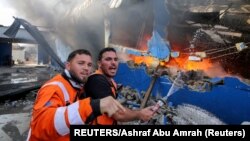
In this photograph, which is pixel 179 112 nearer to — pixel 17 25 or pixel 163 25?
pixel 163 25

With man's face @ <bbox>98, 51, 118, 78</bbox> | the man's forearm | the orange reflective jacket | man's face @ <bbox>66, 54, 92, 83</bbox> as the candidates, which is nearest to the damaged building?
man's face @ <bbox>98, 51, 118, 78</bbox>

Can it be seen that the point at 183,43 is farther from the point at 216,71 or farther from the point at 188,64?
the point at 216,71

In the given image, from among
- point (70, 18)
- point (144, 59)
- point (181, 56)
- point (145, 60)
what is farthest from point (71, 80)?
point (70, 18)

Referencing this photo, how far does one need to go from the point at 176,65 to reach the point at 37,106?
7819mm

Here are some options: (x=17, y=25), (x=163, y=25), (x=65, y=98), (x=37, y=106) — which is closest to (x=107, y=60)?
(x=65, y=98)

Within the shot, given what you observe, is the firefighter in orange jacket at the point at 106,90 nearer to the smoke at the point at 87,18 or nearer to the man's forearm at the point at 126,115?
the man's forearm at the point at 126,115

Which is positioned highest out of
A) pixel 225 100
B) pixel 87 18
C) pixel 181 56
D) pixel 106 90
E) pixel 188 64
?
pixel 87 18

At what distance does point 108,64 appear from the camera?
3.08 meters

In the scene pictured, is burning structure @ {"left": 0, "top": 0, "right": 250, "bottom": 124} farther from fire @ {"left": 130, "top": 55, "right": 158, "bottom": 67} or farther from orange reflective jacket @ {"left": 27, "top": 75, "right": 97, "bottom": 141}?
orange reflective jacket @ {"left": 27, "top": 75, "right": 97, "bottom": 141}

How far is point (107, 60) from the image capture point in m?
3.20

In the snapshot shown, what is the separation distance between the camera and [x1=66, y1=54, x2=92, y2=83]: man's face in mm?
2285

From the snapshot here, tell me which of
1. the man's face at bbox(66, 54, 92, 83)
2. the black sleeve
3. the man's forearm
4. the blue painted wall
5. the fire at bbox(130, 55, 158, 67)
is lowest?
the blue painted wall

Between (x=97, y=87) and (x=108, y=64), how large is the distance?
30.0 inches

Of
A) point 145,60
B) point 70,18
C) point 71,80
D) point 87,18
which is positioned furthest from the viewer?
point 70,18
